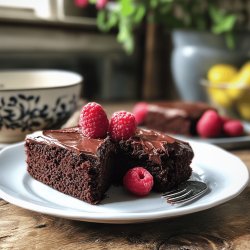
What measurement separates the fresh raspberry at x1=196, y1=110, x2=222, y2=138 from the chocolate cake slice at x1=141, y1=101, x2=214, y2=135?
5 centimetres

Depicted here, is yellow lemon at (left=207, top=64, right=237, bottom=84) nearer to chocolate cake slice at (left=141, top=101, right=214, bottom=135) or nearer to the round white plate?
chocolate cake slice at (left=141, top=101, right=214, bottom=135)

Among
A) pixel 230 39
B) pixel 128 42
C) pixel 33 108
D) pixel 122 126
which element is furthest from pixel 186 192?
pixel 128 42

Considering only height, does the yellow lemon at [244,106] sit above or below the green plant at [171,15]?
below

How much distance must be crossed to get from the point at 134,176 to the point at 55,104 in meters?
0.40

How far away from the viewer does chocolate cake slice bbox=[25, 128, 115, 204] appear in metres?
0.79

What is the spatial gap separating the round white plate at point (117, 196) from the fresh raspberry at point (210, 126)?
1.07ft

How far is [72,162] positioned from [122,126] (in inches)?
5.7

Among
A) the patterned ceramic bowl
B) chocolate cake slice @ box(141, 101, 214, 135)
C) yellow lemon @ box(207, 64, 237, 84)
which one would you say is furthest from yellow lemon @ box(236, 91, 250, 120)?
the patterned ceramic bowl

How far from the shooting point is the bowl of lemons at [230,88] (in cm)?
156

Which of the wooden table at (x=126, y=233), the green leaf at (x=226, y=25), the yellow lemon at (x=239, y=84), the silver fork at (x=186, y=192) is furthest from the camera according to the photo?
the green leaf at (x=226, y=25)

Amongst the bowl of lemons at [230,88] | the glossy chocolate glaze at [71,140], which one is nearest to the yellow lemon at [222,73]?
the bowl of lemons at [230,88]

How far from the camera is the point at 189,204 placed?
2.41ft

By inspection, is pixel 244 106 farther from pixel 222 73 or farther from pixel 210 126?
pixel 210 126

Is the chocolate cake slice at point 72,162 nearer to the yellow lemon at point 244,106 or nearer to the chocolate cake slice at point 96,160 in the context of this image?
the chocolate cake slice at point 96,160
